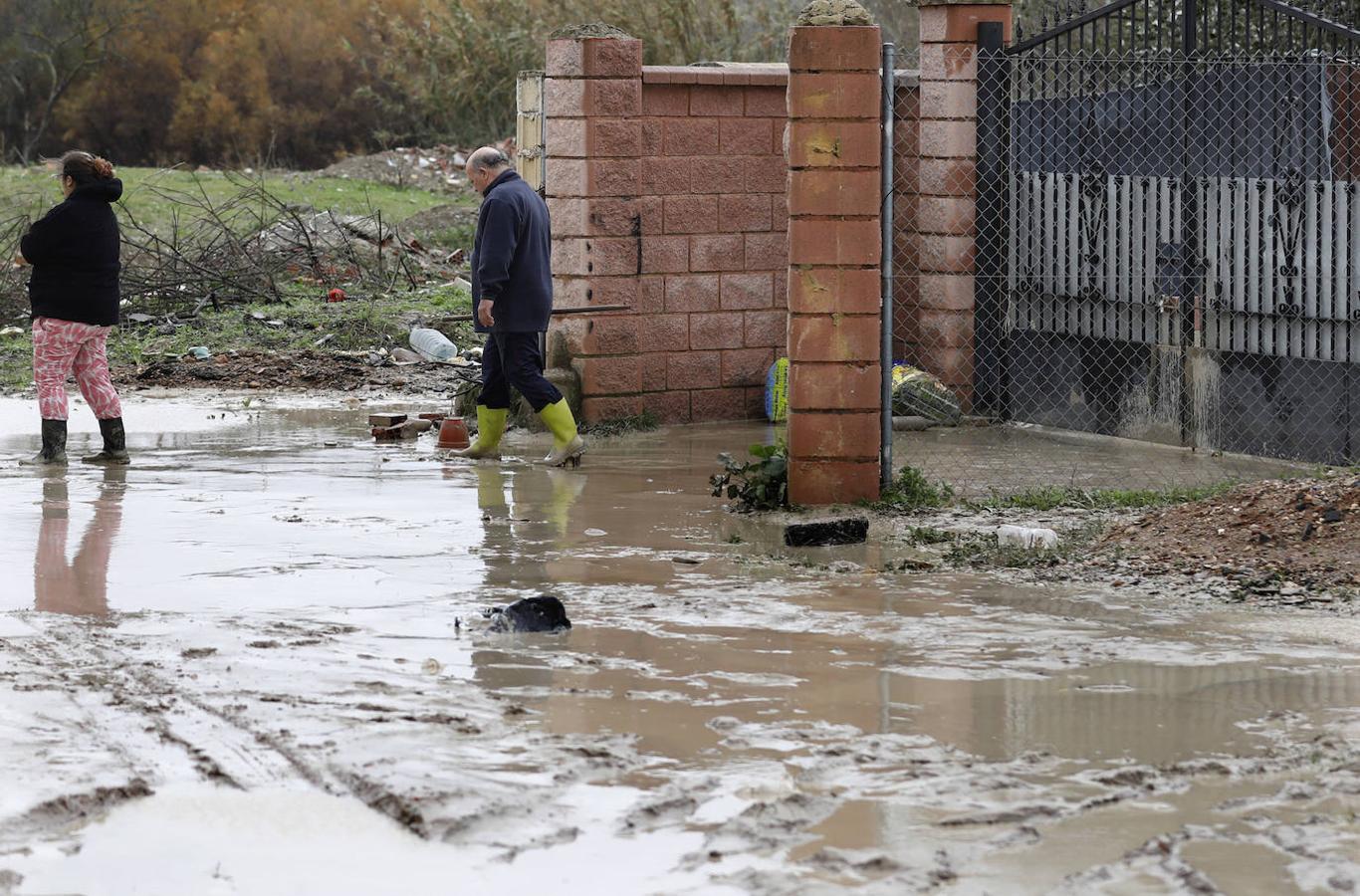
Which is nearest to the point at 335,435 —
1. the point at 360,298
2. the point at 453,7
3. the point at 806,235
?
the point at 806,235

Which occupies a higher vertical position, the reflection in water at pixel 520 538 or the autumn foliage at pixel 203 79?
the autumn foliage at pixel 203 79

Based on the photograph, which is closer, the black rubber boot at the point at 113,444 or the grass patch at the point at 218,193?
the black rubber boot at the point at 113,444

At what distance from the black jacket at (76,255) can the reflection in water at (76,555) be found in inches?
46.2

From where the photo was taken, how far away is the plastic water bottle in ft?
51.9

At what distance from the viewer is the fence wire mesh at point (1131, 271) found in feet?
34.7

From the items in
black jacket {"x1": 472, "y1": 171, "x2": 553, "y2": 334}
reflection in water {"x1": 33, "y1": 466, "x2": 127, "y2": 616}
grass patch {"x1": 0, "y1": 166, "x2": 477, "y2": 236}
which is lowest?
reflection in water {"x1": 33, "y1": 466, "x2": 127, "y2": 616}

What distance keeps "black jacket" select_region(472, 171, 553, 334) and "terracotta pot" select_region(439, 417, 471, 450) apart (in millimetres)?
903

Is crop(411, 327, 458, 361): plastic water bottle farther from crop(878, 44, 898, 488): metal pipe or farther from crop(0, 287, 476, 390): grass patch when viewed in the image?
crop(878, 44, 898, 488): metal pipe

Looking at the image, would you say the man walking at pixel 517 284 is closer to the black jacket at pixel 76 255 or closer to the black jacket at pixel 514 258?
the black jacket at pixel 514 258

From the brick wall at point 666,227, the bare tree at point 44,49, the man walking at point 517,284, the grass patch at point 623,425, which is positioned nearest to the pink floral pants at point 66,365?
the man walking at point 517,284

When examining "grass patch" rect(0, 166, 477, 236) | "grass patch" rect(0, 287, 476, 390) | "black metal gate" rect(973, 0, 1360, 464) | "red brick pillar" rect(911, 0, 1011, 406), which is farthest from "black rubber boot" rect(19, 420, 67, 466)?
"grass patch" rect(0, 166, 477, 236)

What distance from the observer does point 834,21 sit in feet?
30.6

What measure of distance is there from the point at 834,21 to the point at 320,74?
30602 mm

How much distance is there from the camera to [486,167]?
1106 centimetres
